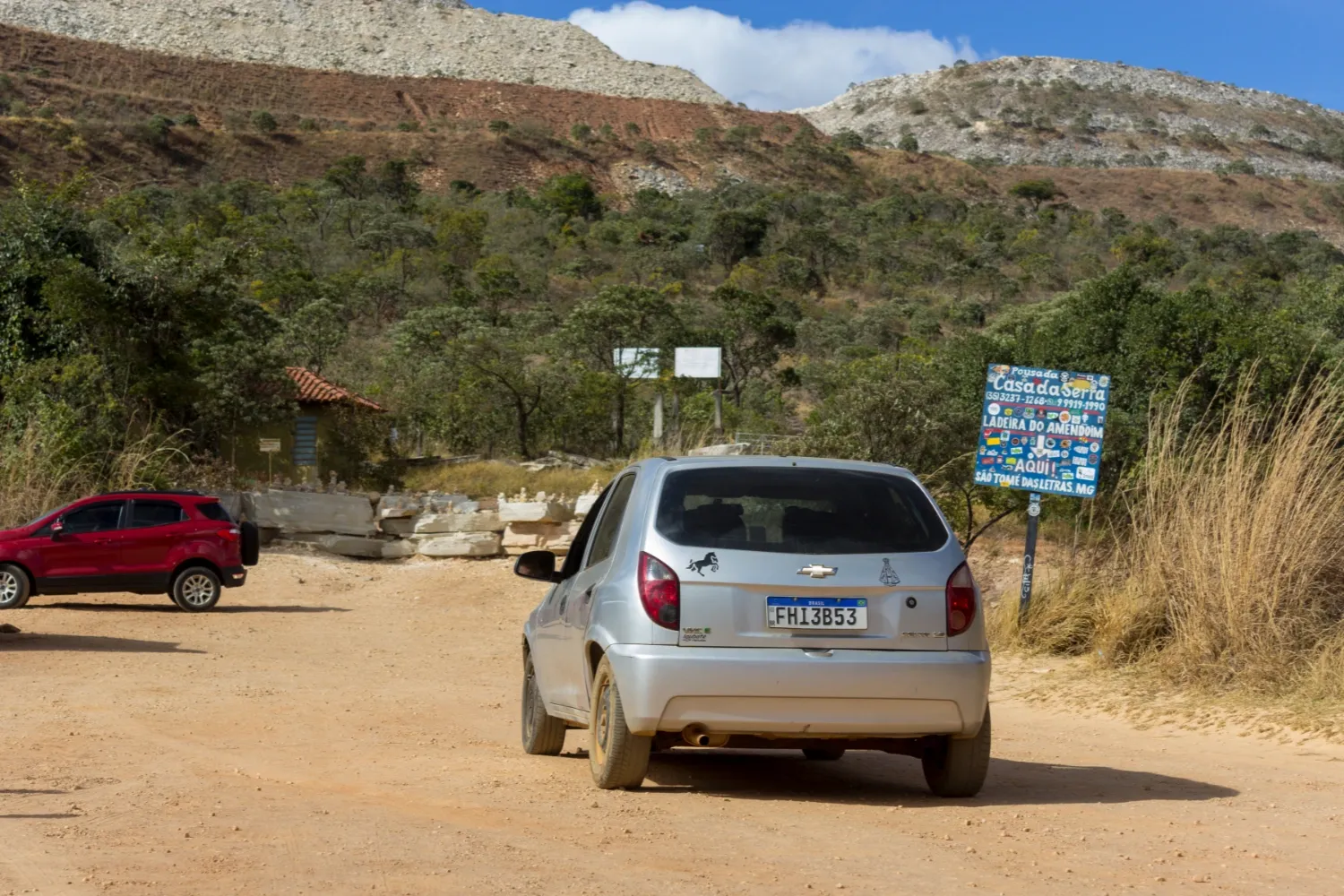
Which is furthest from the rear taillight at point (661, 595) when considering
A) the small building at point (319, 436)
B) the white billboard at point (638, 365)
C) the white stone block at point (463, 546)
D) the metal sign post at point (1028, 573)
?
the white billboard at point (638, 365)

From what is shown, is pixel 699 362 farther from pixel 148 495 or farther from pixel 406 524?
pixel 148 495

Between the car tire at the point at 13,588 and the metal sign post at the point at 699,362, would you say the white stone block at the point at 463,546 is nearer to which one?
the car tire at the point at 13,588

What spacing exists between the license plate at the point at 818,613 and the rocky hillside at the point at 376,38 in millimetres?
143911

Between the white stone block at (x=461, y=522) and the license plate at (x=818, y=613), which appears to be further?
the white stone block at (x=461, y=522)

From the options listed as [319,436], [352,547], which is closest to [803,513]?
[352,547]

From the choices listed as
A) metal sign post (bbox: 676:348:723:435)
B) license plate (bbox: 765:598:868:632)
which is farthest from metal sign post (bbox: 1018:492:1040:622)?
metal sign post (bbox: 676:348:723:435)

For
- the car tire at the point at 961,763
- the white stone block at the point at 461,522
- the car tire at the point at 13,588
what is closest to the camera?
the car tire at the point at 961,763

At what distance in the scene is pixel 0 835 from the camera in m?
6.14

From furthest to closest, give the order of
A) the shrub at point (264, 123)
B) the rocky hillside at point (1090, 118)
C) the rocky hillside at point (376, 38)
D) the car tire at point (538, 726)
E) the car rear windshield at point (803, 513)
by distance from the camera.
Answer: the rocky hillside at point (1090, 118), the rocky hillside at point (376, 38), the shrub at point (264, 123), the car tire at point (538, 726), the car rear windshield at point (803, 513)

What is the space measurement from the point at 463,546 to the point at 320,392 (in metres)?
16.3

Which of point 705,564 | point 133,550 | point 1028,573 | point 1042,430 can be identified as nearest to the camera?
point 705,564

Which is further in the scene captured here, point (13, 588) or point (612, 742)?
point (13, 588)

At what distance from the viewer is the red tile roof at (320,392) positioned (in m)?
42.8

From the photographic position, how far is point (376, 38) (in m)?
158
